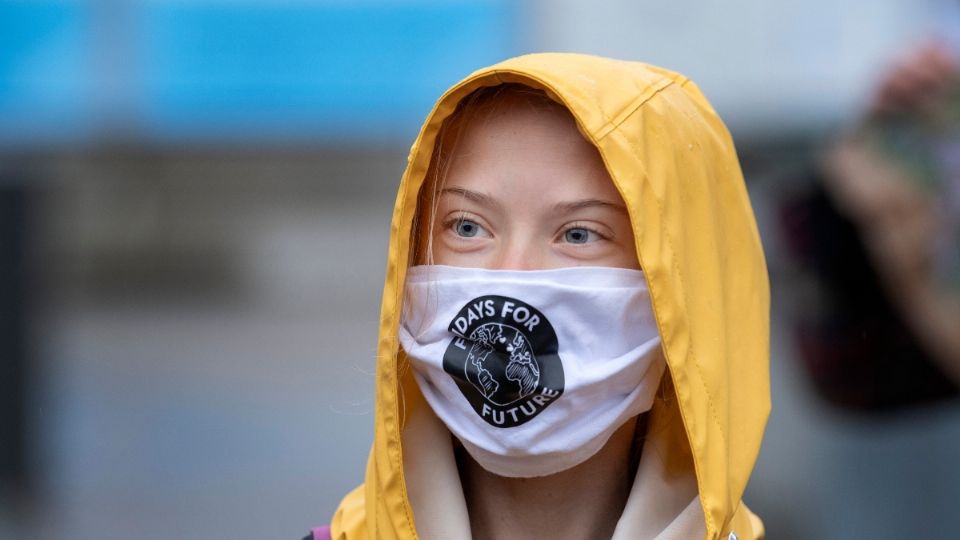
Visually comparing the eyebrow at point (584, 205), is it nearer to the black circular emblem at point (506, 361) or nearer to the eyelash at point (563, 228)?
the eyelash at point (563, 228)

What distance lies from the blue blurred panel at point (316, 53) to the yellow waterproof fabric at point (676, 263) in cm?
720

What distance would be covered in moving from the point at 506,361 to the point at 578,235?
278mm

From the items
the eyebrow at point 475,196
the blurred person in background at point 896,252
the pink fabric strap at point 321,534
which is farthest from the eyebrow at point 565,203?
the blurred person in background at point 896,252

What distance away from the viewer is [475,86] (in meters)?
2.81

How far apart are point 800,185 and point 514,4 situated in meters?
4.88

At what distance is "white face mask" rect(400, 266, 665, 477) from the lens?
8.86 ft

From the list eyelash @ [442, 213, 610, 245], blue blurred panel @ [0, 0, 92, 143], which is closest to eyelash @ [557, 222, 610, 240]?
eyelash @ [442, 213, 610, 245]

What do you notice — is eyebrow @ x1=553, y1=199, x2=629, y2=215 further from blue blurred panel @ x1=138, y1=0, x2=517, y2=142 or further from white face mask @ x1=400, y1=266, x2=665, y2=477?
blue blurred panel @ x1=138, y1=0, x2=517, y2=142

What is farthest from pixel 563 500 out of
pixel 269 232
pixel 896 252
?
pixel 269 232

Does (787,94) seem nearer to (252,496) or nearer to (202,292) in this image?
(252,496)

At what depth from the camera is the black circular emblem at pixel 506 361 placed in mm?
2697

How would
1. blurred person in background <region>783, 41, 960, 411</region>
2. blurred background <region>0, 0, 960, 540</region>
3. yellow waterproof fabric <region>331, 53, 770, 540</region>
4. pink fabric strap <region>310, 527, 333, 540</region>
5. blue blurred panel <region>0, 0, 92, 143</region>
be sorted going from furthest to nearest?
blue blurred panel <region>0, 0, 92, 143</region> < blurred background <region>0, 0, 960, 540</region> < blurred person in background <region>783, 41, 960, 411</region> < pink fabric strap <region>310, 527, 333, 540</region> < yellow waterproof fabric <region>331, 53, 770, 540</region>

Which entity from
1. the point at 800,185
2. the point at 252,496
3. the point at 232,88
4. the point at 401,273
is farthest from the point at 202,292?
the point at 401,273

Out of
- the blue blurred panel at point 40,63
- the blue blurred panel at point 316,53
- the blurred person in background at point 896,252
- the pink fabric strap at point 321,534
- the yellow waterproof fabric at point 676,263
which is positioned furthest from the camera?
the blue blurred panel at point 40,63
